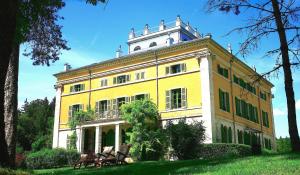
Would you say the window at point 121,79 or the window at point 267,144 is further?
the window at point 267,144

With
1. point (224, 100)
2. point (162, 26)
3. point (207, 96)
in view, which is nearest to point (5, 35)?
point (207, 96)

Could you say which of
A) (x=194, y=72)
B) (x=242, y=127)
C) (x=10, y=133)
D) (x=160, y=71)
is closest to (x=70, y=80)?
(x=160, y=71)

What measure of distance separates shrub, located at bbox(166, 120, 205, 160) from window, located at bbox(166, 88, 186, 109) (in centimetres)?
548

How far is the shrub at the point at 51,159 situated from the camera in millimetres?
26119

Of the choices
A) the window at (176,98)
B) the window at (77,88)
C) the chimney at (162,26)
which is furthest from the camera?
the chimney at (162,26)

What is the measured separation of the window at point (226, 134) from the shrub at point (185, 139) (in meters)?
5.44

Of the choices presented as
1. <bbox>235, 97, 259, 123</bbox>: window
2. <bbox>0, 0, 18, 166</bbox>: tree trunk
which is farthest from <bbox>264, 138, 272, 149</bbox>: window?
<bbox>0, 0, 18, 166</bbox>: tree trunk

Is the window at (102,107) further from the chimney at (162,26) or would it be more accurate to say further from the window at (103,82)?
the chimney at (162,26)

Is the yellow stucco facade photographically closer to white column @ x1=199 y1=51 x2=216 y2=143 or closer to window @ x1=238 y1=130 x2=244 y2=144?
white column @ x1=199 y1=51 x2=216 y2=143

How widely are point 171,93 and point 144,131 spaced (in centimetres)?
424

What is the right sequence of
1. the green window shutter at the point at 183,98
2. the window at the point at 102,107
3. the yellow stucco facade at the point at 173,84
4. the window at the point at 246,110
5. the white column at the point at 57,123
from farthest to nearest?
the white column at the point at 57,123
the window at the point at 102,107
the window at the point at 246,110
the green window shutter at the point at 183,98
the yellow stucco facade at the point at 173,84

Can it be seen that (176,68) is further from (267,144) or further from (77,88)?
(267,144)

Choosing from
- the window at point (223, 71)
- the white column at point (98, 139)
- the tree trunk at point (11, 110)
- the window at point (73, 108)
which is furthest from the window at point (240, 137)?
the tree trunk at point (11, 110)

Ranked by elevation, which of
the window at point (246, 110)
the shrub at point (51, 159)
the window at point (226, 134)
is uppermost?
the window at point (246, 110)
